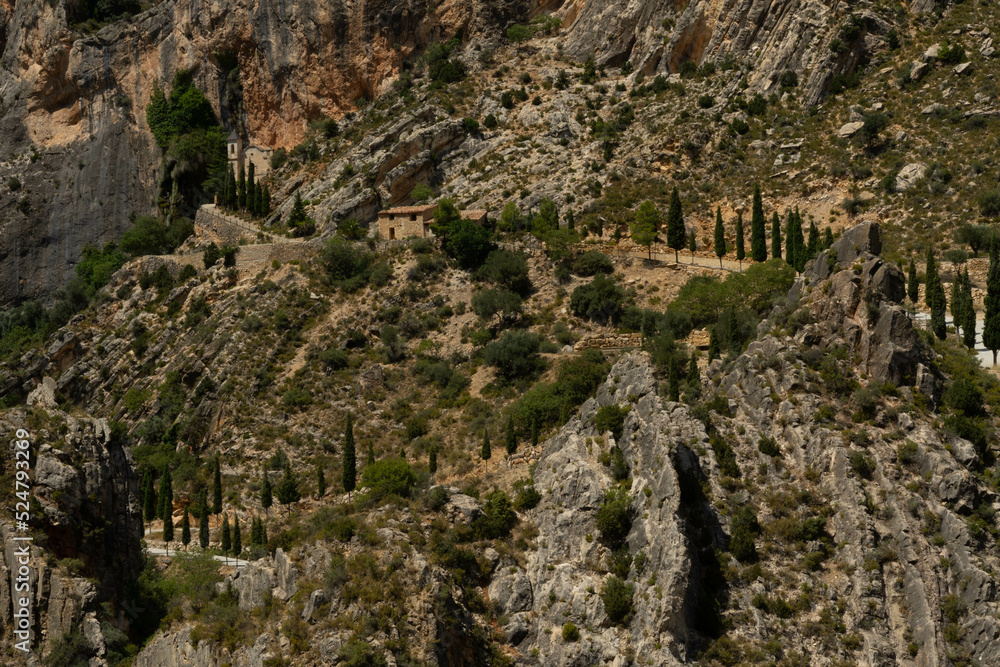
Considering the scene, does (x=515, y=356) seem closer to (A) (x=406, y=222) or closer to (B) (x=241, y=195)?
(A) (x=406, y=222)

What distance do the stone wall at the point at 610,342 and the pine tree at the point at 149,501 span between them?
23119 mm

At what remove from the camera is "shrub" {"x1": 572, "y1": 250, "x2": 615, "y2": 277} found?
7091cm

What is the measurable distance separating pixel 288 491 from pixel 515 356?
13.6m

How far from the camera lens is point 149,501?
62.1 metres

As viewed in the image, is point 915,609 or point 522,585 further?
point 522,585

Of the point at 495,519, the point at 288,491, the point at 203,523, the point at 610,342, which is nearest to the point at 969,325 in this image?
the point at 610,342

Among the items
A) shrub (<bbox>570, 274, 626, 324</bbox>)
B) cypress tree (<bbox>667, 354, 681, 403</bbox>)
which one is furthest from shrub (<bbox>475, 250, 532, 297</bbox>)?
cypress tree (<bbox>667, 354, 681, 403</bbox>)

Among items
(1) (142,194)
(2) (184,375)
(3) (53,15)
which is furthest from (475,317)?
(3) (53,15)

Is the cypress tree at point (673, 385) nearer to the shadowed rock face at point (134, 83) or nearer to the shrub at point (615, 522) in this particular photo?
the shrub at point (615, 522)

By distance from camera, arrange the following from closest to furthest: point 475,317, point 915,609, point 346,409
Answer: point 915,609 < point 346,409 < point 475,317

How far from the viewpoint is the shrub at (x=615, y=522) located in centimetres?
4466

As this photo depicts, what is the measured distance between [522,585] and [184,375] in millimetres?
33889

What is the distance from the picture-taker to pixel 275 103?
9931 cm

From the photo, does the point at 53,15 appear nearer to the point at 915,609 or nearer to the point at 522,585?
the point at 522,585
